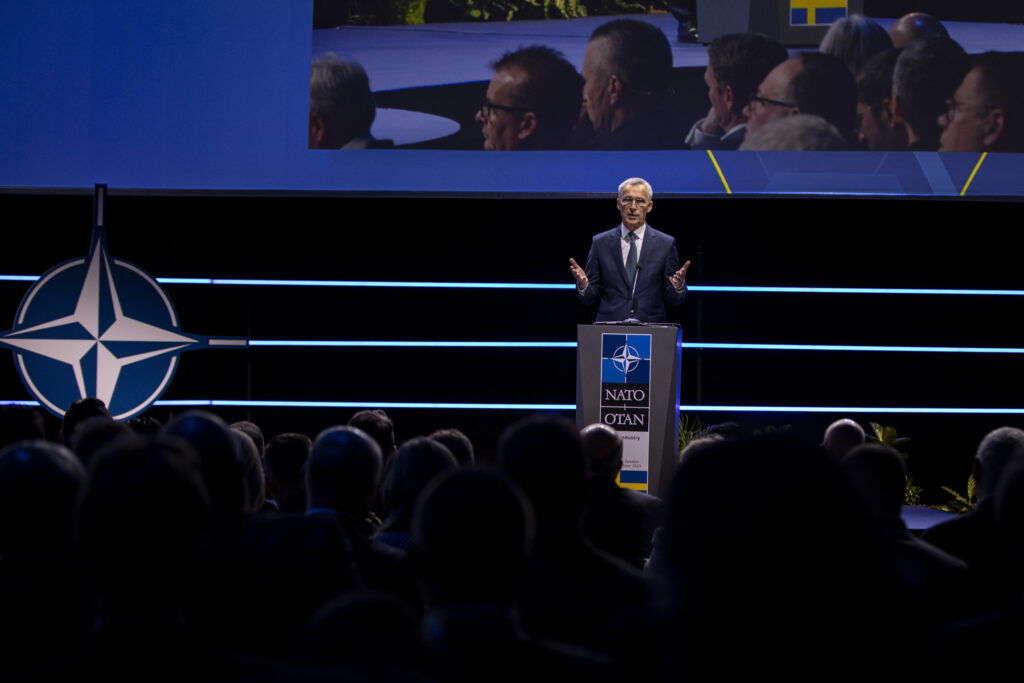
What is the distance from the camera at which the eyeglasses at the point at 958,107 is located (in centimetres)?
555

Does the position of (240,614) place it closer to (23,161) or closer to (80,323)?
(80,323)

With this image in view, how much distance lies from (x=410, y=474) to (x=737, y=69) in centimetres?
409

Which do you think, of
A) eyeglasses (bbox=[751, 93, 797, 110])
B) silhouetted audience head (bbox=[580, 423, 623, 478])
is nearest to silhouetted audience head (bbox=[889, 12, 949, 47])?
eyeglasses (bbox=[751, 93, 797, 110])

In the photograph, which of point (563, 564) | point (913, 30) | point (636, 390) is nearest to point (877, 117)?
point (913, 30)

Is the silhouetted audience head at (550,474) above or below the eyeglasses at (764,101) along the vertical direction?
below

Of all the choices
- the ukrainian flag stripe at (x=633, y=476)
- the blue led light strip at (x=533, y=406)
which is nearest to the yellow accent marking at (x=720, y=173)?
the blue led light strip at (x=533, y=406)

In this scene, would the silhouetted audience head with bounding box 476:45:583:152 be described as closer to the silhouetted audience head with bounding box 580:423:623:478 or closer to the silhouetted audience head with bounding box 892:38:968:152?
the silhouetted audience head with bounding box 892:38:968:152

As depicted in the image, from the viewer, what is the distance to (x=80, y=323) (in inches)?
219

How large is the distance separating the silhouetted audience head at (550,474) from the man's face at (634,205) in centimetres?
318

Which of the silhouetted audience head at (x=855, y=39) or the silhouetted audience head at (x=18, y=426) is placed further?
the silhouetted audience head at (x=855, y=39)

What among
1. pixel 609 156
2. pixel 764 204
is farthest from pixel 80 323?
pixel 764 204

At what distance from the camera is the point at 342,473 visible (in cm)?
209

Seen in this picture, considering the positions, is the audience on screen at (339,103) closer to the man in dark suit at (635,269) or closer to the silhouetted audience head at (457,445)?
the man in dark suit at (635,269)

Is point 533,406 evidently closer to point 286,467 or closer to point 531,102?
point 531,102
